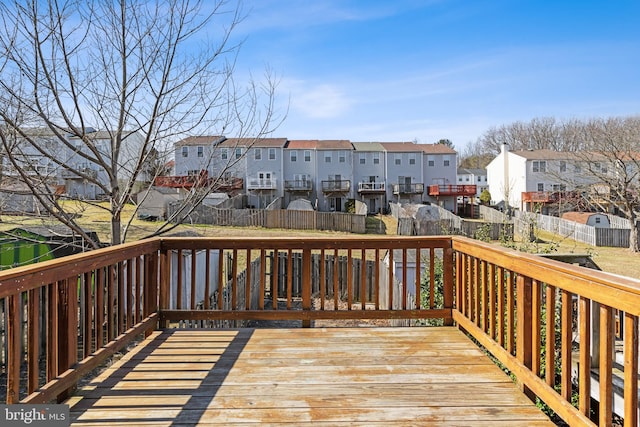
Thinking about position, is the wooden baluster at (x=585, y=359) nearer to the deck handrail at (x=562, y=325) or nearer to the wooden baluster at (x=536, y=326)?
the deck handrail at (x=562, y=325)

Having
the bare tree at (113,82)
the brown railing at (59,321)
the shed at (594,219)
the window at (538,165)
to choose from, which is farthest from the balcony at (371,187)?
the brown railing at (59,321)

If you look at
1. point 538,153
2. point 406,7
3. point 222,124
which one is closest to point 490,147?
point 538,153

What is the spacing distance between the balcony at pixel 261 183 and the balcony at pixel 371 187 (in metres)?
7.02

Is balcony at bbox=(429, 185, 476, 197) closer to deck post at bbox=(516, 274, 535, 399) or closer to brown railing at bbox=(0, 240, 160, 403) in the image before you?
deck post at bbox=(516, 274, 535, 399)

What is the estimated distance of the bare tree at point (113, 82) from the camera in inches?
177

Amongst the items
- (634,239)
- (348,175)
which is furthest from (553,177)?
(348,175)

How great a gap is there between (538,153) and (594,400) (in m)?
37.6

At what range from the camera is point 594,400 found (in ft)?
12.7

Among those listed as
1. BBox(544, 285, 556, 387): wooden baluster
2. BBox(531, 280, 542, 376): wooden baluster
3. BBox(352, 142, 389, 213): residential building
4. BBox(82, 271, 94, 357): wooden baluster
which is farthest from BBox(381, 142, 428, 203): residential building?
BBox(82, 271, 94, 357): wooden baluster

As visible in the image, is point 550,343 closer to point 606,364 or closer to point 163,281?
point 606,364

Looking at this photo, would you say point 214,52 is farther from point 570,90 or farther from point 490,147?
point 490,147

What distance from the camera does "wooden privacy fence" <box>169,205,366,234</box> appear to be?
2520 cm

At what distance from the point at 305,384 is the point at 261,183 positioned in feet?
103

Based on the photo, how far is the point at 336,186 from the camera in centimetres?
3450
